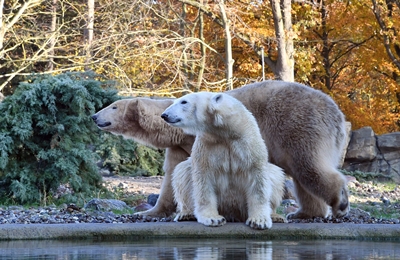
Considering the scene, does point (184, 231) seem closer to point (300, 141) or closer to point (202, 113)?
point (202, 113)

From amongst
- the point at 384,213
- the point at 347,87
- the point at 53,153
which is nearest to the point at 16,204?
the point at 53,153

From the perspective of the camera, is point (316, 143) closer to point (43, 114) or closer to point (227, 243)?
point (227, 243)

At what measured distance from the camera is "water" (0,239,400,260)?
4.20 meters

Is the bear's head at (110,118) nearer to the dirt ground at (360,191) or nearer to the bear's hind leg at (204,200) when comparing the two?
the bear's hind leg at (204,200)

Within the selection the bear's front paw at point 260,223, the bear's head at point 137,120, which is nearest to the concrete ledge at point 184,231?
the bear's front paw at point 260,223

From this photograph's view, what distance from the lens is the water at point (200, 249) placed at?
4195mm

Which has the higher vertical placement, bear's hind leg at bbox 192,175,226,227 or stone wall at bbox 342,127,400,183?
stone wall at bbox 342,127,400,183

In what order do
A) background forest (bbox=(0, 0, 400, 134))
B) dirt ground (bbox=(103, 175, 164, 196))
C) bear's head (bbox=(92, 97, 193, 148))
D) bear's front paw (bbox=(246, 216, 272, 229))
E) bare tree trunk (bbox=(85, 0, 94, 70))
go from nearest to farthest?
bear's front paw (bbox=(246, 216, 272, 229)) < bear's head (bbox=(92, 97, 193, 148)) < dirt ground (bbox=(103, 175, 164, 196)) < bare tree trunk (bbox=(85, 0, 94, 70)) < background forest (bbox=(0, 0, 400, 134))

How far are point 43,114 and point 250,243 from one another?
5.53 m

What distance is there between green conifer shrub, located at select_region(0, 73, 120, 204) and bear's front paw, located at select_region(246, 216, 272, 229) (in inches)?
179

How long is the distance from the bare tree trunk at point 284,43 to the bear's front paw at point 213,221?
50.4 ft

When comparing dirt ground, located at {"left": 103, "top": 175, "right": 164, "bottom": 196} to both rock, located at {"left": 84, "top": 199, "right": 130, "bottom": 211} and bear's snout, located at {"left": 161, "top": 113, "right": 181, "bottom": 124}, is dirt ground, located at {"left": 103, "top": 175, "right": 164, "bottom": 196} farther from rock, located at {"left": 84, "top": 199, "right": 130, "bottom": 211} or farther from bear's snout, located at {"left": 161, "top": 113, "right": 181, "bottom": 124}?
bear's snout, located at {"left": 161, "top": 113, "right": 181, "bottom": 124}

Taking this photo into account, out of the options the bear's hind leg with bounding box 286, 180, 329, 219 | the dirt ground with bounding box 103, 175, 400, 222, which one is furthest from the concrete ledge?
the dirt ground with bounding box 103, 175, 400, 222

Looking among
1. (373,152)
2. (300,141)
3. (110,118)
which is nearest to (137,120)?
(110,118)
